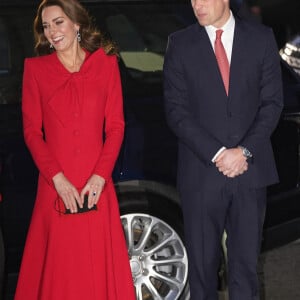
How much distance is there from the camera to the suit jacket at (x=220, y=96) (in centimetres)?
558

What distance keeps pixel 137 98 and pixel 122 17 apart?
537mm

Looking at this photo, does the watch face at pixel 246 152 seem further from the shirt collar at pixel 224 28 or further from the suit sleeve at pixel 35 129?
the suit sleeve at pixel 35 129

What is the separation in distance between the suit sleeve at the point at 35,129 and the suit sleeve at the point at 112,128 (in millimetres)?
217

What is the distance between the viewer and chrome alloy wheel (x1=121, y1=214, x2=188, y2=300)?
6.62 metres

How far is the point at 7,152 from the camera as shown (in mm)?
6438

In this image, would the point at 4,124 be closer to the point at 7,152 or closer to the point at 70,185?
the point at 7,152

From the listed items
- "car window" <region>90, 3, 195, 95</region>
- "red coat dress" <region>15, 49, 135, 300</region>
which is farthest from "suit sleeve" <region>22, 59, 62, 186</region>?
"car window" <region>90, 3, 195, 95</region>

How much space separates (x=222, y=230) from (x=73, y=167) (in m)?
0.90

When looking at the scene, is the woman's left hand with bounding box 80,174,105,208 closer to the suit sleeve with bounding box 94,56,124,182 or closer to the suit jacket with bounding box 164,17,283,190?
the suit sleeve with bounding box 94,56,124,182

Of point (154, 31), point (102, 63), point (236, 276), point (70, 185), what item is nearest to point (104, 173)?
point (70, 185)

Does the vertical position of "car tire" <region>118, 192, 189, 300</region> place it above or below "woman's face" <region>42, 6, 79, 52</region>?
below

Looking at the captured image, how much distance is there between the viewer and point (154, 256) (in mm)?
6738

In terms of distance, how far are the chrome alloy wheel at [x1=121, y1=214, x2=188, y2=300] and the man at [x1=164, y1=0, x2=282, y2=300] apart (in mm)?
863

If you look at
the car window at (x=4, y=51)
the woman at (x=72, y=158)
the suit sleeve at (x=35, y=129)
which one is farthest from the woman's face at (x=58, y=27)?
the car window at (x=4, y=51)
